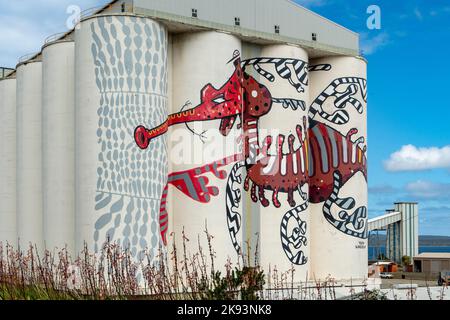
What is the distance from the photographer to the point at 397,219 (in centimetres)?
7719

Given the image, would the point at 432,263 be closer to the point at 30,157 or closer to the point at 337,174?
the point at 337,174

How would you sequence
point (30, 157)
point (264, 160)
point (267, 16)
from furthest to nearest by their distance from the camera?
point (30, 157), point (267, 16), point (264, 160)

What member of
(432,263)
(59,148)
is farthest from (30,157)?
(432,263)

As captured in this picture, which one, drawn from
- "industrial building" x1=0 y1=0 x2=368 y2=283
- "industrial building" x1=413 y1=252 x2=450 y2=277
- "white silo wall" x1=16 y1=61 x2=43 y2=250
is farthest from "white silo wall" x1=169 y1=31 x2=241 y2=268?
"industrial building" x1=413 y1=252 x2=450 y2=277

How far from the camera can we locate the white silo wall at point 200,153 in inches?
1382

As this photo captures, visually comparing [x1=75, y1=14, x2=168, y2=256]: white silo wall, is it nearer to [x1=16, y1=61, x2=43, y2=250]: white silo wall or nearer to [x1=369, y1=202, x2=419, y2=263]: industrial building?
[x1=16, y1=61, x2=43, y2=250]: white silo wall

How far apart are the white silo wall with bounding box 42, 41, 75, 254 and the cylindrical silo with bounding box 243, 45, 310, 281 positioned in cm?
1005

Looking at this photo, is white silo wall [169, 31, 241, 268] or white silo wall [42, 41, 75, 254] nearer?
white silo wall [169, 31, 241, 268]

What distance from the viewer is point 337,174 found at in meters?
43.6

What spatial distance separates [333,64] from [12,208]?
22637 mm

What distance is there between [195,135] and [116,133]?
4.65 meters

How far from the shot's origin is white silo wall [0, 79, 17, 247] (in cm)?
4416

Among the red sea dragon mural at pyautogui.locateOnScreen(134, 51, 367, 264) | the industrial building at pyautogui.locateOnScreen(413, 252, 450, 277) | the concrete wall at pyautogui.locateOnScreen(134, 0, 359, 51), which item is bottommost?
the industrial building at pyautogui.locateOnScreen(413, 252, 450, 277)
